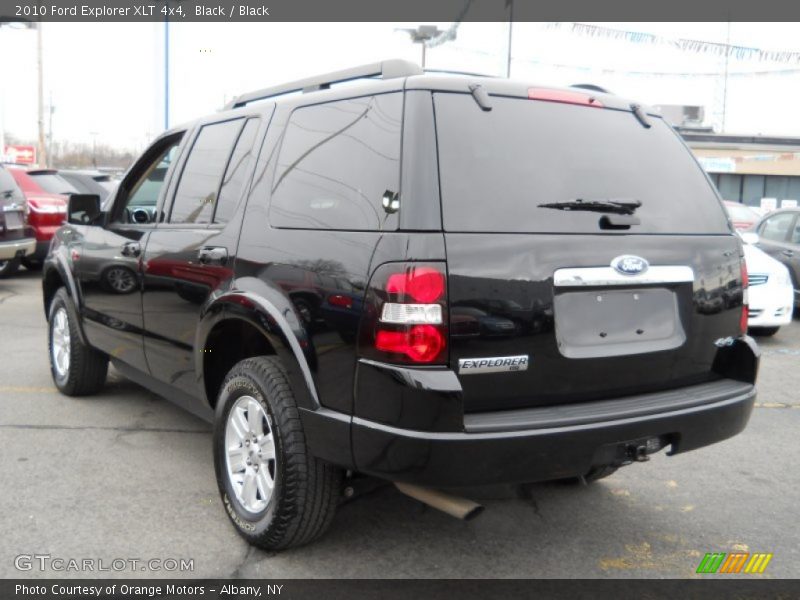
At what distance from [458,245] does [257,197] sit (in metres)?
1.17

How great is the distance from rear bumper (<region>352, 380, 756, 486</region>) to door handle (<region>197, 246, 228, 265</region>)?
1.18 meters

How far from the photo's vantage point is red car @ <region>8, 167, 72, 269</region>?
40.5 ft

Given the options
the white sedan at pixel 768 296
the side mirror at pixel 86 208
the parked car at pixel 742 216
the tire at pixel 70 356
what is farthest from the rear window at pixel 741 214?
the side mirror at pixel 86 208

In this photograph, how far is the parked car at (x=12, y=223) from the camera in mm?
10945

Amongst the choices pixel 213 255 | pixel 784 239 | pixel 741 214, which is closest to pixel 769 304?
pixel 784 239

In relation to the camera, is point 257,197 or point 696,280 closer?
point 696,280

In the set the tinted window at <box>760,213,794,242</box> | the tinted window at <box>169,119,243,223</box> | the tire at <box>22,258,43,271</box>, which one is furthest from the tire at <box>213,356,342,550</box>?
the tire at <box>22,258,43,271</box>

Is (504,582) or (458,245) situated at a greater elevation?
(458,245)

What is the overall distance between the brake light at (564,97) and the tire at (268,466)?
1.50 metres

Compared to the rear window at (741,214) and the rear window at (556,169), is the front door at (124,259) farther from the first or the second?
the rear window at (741,214)

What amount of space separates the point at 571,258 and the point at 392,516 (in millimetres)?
1625

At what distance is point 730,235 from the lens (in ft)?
11.5

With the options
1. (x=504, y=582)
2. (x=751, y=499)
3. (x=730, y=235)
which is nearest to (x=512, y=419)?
(x=504, y=582)

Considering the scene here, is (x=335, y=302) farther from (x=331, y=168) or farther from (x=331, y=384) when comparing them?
(x=331, y=168)
